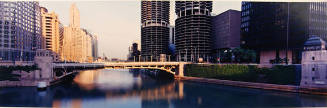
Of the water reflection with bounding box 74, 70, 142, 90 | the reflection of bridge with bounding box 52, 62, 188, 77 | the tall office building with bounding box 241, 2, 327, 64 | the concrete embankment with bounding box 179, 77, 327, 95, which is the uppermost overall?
the tall office building with bounding box 241, 2, 327, 64

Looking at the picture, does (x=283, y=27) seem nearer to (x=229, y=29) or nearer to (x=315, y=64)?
(x=315, y=64)

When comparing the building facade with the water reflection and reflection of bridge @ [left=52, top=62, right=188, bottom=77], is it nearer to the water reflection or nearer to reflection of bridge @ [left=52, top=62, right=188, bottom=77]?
reflection of bridge @ [left=52, top=62, right=188, bottom=77]

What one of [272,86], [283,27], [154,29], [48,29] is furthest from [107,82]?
[154,29]

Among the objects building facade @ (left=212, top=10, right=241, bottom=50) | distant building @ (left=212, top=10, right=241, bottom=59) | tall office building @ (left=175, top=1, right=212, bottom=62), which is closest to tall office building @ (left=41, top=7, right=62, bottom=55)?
tall office building @ (left=175, top=1, right=212, bottom=62)

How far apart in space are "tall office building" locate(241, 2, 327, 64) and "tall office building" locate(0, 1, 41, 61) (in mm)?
108691

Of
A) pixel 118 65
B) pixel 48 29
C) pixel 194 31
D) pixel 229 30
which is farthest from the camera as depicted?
pixel 48 29

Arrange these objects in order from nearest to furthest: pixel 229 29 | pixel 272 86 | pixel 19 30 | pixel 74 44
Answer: pixel 272 86 < pixel 19 30 < pixel 229 29 < pixel 74 44

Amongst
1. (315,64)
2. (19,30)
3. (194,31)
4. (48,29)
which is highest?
(48,29)

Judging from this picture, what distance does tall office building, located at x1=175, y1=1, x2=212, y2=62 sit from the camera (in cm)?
12025

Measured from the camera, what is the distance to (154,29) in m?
154

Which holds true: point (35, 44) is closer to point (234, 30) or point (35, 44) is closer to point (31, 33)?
point (31, 33)

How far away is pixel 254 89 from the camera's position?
150 ft

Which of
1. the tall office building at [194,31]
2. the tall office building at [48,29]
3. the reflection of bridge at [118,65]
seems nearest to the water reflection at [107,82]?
the reflection of bridge at [118,65]

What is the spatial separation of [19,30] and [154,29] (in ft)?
306
